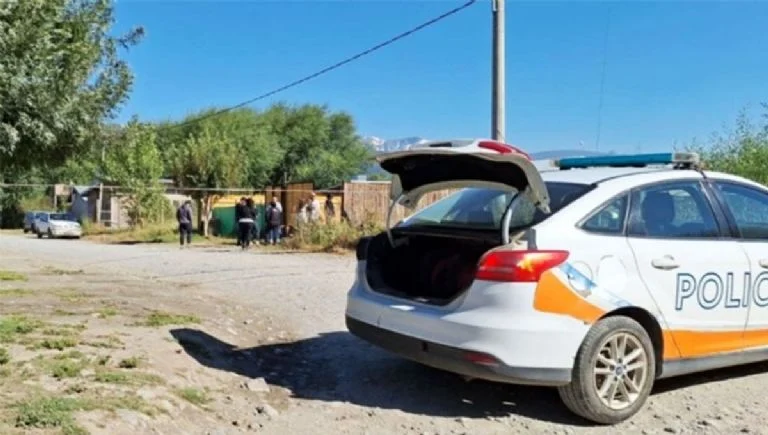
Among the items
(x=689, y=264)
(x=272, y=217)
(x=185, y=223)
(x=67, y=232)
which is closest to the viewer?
(x=689, y=264)

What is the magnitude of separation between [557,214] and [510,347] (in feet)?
3.01

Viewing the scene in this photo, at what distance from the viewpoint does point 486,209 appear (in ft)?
16.6

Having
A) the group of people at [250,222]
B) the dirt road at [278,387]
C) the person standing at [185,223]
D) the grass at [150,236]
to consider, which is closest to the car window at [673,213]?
the dirt road at [278,387]

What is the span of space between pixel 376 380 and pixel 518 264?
176cm

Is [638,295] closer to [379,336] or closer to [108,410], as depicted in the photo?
[379,336]

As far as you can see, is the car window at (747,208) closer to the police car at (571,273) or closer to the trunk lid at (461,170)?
the police car at (571,273)

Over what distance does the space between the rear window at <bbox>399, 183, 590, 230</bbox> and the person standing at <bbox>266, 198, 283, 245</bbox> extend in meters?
16.8

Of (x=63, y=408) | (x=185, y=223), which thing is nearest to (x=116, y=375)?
(x=63, y=408)

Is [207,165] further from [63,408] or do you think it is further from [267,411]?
[63,408]

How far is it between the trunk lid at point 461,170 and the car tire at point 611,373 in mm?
891

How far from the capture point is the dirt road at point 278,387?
4.25 meters

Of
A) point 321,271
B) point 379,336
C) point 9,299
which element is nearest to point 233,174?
point 321,271

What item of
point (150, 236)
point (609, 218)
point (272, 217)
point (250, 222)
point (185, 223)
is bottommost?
point (150, 236)

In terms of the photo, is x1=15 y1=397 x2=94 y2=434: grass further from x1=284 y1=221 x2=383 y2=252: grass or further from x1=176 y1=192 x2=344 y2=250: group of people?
x1=176 y1=192 x2=344 y2=250: group of people
